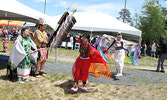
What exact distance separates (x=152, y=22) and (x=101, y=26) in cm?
1551

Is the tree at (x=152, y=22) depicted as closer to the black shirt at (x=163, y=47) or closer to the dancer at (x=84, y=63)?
the black shirt at (x=163, y=47)

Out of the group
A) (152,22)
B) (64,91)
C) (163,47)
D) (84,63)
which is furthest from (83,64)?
(152,22)

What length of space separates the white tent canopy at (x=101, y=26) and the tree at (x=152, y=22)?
44.9 ft

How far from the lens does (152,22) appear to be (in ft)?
78.6

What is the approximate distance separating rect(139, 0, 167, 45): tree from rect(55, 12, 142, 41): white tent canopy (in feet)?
44.9

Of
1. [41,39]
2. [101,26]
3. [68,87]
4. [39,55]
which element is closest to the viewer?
[68,87]

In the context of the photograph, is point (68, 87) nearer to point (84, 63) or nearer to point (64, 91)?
point (64, 91)

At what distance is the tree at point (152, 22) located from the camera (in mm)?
23500

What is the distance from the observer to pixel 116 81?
6.07 meters

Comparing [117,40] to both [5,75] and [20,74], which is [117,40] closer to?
[20,74]

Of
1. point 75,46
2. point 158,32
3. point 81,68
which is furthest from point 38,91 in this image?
point 158,32

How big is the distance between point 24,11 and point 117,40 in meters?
3.68

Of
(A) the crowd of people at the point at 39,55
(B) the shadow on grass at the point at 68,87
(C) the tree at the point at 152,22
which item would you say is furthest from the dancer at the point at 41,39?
(C) the tree at the point at 152,22

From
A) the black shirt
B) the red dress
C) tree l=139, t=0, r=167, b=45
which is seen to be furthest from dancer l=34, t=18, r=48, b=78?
tree l=139, t=0, r=167, b=45
